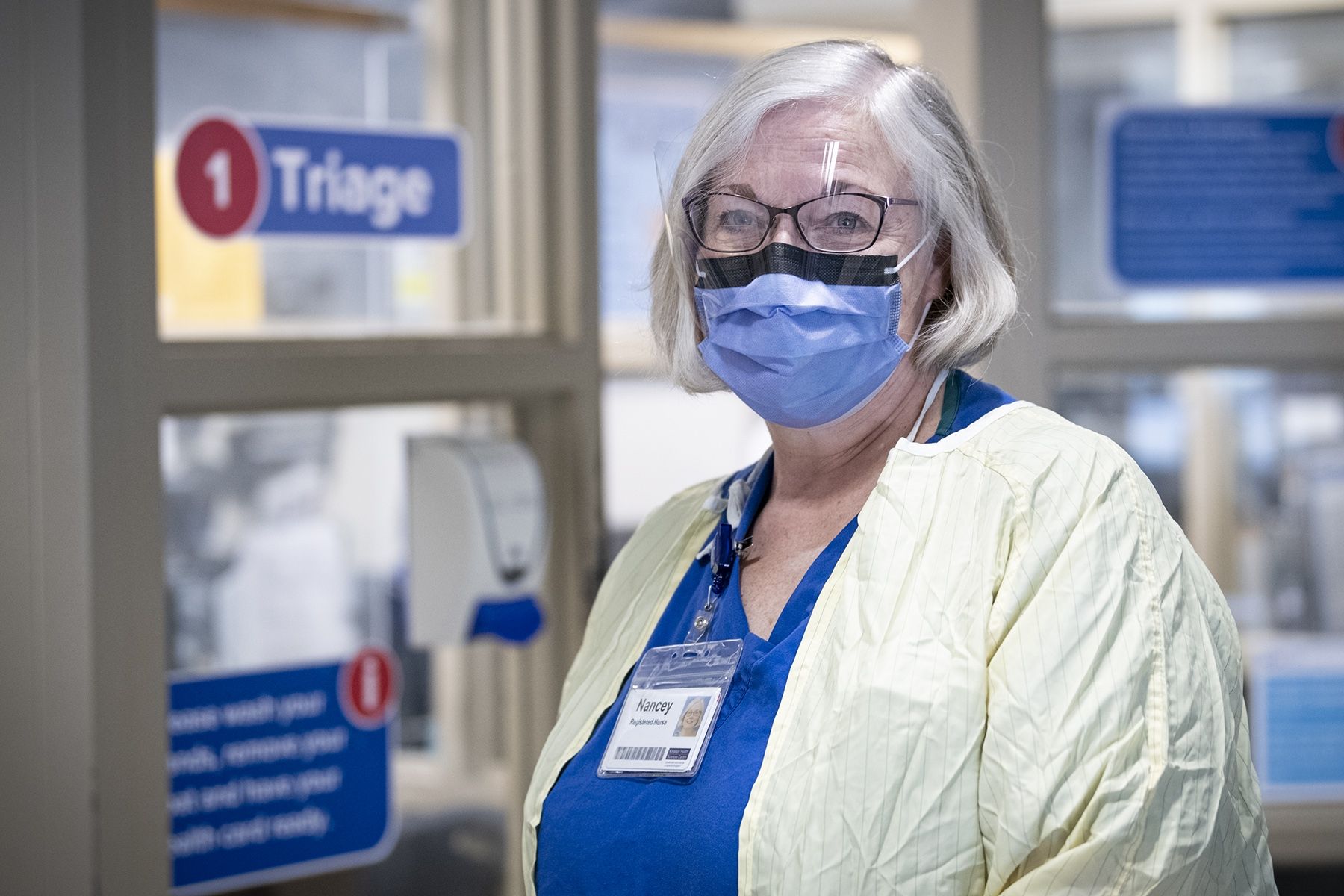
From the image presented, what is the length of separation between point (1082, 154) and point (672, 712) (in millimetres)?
1633

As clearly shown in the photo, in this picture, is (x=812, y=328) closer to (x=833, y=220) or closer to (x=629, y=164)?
(x=833, y=220)

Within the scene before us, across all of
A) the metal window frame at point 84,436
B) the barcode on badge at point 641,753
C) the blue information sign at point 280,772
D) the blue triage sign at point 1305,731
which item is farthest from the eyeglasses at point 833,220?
the blue triage sign at point 1305,731

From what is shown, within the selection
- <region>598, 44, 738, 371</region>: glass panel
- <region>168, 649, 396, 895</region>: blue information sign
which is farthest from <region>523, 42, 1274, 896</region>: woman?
<region>598, 44, 738, 371</region>: glass panel

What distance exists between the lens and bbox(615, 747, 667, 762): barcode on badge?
136cm

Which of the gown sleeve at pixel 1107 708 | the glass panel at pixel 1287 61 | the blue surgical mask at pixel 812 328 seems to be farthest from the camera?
the glass panel at pixel 1287 61

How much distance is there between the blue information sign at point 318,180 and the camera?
87.0 inches

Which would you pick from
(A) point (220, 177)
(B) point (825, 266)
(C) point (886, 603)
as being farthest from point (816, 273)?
(A) point (220, 177)

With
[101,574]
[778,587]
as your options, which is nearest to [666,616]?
[778,587]

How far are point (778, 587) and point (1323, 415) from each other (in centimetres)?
176

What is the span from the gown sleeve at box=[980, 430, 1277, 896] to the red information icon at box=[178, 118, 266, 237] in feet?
4.85

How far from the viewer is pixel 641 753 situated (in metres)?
1.39

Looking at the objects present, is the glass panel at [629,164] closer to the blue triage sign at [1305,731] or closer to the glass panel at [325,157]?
the glass panel at [325,157]

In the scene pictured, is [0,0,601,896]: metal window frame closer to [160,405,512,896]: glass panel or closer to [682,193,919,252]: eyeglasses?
[160,405,512,896]: glass panel

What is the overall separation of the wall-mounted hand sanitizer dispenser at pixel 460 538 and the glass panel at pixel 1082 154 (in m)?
1.10
